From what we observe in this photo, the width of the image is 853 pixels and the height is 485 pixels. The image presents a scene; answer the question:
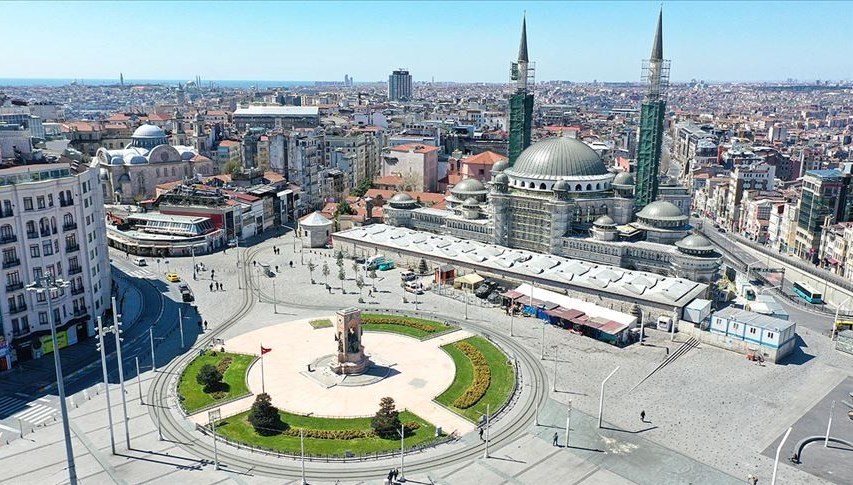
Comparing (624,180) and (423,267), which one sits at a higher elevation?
(624,180)

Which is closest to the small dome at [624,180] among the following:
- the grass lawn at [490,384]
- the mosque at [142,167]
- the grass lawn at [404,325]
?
the grass lawn at [404,325]

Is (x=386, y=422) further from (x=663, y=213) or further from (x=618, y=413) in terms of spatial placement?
(x=663, y=213)

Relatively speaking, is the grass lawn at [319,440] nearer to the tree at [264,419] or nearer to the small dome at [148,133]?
the tree at [264,419]

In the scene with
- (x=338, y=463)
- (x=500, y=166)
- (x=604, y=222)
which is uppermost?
(x=500, y=166)

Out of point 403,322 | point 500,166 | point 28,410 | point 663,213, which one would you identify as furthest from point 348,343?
point 500,166

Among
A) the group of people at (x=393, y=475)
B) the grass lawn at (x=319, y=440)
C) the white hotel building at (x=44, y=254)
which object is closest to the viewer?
the group of people at (x=393, y=475)

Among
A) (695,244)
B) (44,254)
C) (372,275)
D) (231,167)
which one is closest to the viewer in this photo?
(44,254)
